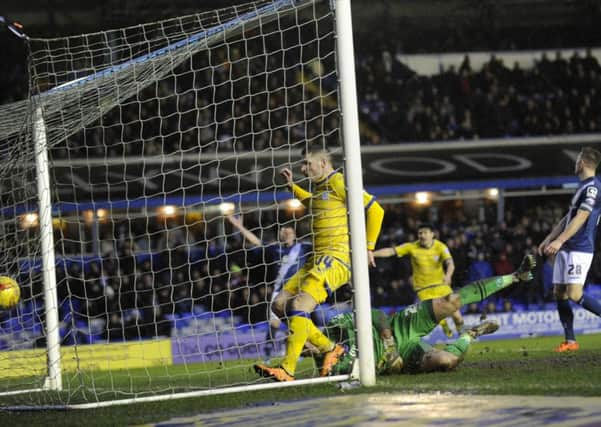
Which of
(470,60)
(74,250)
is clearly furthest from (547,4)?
(74,250)

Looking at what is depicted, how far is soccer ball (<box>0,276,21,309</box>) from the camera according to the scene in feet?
29.2

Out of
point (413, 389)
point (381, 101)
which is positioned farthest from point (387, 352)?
point (381, 101)

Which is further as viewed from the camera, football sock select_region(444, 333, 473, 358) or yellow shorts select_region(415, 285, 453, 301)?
yellow shorts select_region(415, 285, 453, 301)

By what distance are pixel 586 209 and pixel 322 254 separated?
3.09m

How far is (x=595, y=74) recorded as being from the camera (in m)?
24.5

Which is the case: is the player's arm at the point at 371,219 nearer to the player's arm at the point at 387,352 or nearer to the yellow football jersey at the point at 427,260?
the player's arm at the point at 387,352

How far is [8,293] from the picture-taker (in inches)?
352

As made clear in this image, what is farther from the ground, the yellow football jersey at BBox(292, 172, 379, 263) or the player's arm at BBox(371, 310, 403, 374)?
the yellow football jersey at BBox(292, 172, 379, 263)

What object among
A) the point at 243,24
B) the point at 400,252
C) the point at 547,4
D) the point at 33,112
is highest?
the point at 547,4

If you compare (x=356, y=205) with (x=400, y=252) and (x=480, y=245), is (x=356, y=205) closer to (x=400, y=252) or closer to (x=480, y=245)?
(x=400, y=252)

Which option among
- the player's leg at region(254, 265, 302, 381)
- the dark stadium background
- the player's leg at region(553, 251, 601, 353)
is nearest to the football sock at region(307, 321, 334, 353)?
the player's leg at region(254, 265, 302, 381)

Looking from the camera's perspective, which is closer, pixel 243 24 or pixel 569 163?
pixel 243 24

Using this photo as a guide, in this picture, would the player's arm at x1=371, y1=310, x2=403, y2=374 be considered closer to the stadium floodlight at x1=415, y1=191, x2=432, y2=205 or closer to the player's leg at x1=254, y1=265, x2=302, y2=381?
the player's leg at x1=254, y1=265, x2=302, y2=381

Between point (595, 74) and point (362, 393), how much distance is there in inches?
757
